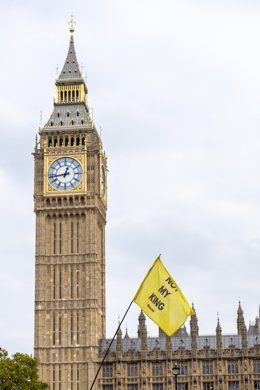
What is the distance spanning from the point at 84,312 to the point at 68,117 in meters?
27.7

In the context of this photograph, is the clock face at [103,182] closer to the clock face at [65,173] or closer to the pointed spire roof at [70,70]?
the clock face at [65,173]

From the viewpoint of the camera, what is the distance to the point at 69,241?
13012 centimetres

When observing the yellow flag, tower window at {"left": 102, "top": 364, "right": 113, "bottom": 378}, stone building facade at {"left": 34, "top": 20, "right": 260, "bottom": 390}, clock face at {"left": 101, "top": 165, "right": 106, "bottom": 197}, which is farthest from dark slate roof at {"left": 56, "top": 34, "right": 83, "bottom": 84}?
the yellow flag

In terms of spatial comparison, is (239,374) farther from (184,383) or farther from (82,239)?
(82,239)

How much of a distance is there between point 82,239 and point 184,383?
2320 centimetres

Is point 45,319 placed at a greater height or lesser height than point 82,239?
lesser

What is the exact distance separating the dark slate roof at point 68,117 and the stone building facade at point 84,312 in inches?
5.5

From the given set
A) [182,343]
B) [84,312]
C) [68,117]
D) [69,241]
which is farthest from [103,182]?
[182,343]

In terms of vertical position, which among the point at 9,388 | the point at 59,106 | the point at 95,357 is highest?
the point at 59,106

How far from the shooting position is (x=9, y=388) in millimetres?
86500

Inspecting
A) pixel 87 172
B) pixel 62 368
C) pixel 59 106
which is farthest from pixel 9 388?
pixel 59 106

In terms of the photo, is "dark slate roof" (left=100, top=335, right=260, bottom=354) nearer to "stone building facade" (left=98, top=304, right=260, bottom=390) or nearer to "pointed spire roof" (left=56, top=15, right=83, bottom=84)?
"stone building facade" (left=98, top=304, right=260, bottom=390)

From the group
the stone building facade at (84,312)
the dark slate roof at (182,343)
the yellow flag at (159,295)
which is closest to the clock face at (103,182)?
the stone building facade at (84,312)

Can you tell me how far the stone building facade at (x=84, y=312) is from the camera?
125 meters
